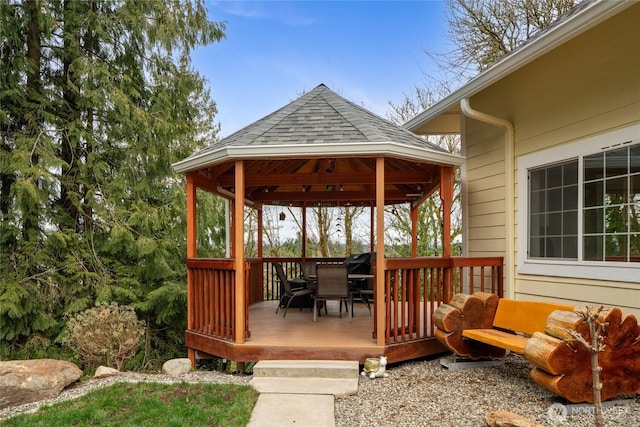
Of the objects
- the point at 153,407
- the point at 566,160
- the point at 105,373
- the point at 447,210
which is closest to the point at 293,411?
the point at 153,407

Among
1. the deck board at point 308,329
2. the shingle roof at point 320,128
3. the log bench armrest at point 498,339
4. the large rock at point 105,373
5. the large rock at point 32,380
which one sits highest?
the shingle roof at point 320,128

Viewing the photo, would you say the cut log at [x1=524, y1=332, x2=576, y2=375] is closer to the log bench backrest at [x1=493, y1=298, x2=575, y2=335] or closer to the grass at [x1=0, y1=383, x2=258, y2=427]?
the log bench backrest at [x1=493, y1=298, x2=575, y2=335]

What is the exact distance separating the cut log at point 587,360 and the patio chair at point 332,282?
2.79m

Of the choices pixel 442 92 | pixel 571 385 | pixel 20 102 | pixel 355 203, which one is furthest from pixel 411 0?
pixel 571 385

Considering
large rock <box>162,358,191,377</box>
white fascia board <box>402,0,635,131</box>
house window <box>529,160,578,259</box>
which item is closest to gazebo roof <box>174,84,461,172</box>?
white fascia board <box>402,0,635,131</box>

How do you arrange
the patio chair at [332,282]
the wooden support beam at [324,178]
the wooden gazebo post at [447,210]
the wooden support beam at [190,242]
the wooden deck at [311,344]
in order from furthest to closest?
1. the wooden support beam at [324,178]
2. the patio chair at [332,282]
3. the wooden support beam at [190,242]
4. the wooden gazebo post at [447,210]
5. the wooden deck at [311,344]

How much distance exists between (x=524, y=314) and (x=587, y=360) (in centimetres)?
96

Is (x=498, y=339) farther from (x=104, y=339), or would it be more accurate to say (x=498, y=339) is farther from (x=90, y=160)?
(x=90, y=160)

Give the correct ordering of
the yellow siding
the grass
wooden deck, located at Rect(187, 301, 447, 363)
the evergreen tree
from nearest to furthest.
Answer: the grass
the yellow siding
wooden deck, located at Rect(187, 301, 447, 363)
the evergreen tree

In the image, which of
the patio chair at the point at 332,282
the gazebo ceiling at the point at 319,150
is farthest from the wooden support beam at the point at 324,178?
the patio chair at the point at 332,282

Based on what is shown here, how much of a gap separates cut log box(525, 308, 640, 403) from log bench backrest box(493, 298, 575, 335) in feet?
1.19

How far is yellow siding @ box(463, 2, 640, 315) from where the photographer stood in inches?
149

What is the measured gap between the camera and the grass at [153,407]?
3354mm

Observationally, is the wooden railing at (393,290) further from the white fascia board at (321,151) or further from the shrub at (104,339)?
the white fascia board at (321,151)
